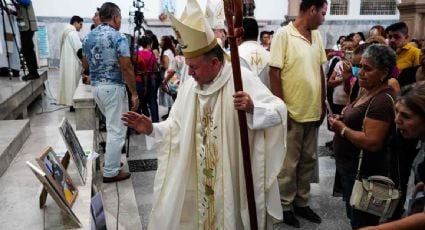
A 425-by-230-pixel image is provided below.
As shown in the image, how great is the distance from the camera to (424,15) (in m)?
8.44

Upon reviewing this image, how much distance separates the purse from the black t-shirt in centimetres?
7

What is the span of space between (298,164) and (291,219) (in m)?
0.48

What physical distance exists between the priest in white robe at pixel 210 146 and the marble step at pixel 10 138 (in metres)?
1.28

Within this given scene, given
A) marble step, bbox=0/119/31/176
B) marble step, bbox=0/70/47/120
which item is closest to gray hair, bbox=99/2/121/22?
marble step, bbox=0/119/31/176

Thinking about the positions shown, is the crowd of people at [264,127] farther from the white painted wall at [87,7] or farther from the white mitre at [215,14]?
the white painted wall at [87,7]

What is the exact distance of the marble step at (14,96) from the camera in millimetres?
4320

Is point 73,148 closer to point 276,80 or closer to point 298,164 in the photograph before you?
point 276,80

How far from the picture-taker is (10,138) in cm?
318

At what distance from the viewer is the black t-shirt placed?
212 cm

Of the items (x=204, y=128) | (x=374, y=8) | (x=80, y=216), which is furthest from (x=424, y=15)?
(x=80, y=216)

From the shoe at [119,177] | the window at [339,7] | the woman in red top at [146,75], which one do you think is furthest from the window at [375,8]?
the shoe at [119,177]

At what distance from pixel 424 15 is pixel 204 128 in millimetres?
8010

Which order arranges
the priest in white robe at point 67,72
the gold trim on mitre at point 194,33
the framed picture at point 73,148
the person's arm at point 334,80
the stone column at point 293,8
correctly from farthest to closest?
the stone column at point 293,8
the priest in white robe at point 67,72
the person's arm at point 334,80
the framed picture at point 73,148
the gold trim on mitre at point 194,33

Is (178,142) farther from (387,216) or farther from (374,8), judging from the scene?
(374,8)
